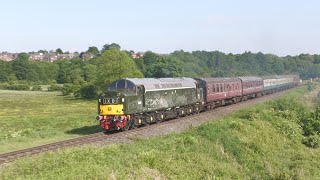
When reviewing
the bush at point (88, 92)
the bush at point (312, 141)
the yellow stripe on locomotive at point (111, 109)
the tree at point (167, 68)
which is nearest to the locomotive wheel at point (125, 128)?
the yellow stripe on locomotive at point (111, 109)

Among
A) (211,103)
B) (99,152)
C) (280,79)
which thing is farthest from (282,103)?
(280,79)

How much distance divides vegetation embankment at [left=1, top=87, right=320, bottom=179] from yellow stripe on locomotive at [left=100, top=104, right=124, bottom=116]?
192 inches

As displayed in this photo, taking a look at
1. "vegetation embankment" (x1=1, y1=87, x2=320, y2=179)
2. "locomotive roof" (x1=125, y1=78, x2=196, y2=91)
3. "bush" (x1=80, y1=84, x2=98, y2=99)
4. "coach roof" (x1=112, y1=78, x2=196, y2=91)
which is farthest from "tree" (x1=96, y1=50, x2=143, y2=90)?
"vegetation embankment" (x1=1, y1=87, x2=320, y2=179)

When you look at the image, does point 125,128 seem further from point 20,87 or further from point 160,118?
point 20,87

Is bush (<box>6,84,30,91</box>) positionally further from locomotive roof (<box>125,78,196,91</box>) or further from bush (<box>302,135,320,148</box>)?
bush (<box>302,135,320,148</box>)

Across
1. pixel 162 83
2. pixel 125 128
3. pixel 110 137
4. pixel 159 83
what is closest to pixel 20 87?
pixel 162 83

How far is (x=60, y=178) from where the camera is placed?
15523mm

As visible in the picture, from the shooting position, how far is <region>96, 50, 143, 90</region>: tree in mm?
90125

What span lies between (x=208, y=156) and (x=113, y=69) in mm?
67781

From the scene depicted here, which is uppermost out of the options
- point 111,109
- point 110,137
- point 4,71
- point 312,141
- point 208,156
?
point 4,71

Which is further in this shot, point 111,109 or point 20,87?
point 20,87

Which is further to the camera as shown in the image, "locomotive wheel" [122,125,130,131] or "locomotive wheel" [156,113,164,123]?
"locomotive wheel" [156,113,164,123]

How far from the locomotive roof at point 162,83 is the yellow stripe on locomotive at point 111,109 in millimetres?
2990

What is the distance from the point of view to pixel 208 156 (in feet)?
80.0
